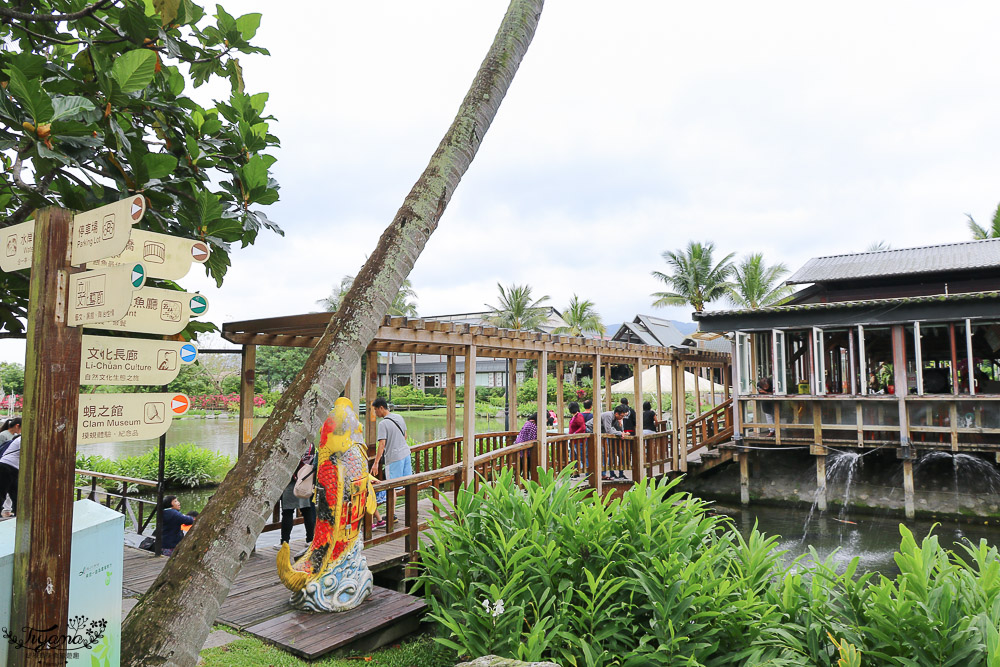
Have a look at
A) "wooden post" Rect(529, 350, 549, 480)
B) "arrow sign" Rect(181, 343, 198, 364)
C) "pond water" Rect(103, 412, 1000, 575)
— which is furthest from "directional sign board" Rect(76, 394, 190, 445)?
"pond water" Rect(103, 412, 1000, 575)

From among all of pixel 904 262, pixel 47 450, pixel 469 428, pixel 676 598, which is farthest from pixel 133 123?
pixel 904 262

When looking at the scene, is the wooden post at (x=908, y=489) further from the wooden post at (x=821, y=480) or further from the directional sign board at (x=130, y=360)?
the directional sign board at (x=130, y=360)

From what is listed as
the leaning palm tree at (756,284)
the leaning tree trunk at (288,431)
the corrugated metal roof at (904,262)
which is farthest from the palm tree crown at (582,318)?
the leaning tree trunk at (288,431)

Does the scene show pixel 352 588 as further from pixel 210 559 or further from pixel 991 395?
pixel 991 395

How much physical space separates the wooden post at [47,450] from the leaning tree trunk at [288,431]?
519 mm

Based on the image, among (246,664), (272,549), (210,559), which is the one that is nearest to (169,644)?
(210,559)

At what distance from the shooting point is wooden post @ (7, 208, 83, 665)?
2090mm

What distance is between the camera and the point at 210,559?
2.72 metres

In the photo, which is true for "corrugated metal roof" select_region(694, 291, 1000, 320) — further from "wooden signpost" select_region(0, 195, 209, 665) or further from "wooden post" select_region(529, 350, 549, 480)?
"wooden signpost" select_region(0, 195, 209, 665)

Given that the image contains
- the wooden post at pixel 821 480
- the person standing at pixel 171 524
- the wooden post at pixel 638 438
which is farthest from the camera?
the wooden post at pixel 821 480

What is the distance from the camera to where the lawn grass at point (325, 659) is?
4156mm

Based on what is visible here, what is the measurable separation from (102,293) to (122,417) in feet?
1.66

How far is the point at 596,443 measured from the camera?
445 inches

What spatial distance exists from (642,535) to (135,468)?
1500cm
